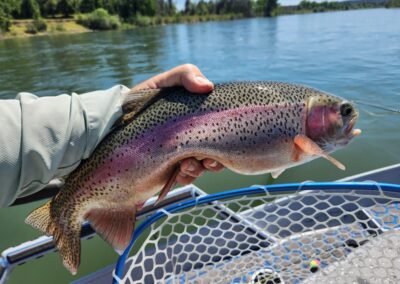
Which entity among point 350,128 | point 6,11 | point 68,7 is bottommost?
point 350,128

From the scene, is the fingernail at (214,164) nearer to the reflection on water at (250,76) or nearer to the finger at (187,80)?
the finger at (187,80)

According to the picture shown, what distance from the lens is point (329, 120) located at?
2.34m

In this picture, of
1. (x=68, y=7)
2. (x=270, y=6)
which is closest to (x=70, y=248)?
(x=68, y=7)

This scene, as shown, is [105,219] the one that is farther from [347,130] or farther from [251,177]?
[251,177]

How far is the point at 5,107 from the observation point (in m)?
2.04

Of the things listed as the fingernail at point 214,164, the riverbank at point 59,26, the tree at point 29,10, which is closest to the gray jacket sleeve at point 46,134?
the fingernail at point 214,164

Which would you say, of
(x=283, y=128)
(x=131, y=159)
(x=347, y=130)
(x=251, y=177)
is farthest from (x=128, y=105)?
(x=251, y=177)

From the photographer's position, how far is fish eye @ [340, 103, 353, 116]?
2369mm

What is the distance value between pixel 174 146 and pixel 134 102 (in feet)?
1.44

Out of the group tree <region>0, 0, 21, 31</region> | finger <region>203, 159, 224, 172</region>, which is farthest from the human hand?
tree <region>0, 0, 21, 31</region>

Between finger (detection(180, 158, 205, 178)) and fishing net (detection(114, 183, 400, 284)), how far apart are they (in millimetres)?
455

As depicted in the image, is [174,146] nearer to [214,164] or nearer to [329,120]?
[214,164]

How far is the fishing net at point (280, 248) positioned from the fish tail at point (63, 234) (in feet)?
1.23

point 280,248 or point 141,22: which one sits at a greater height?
point 280,248
